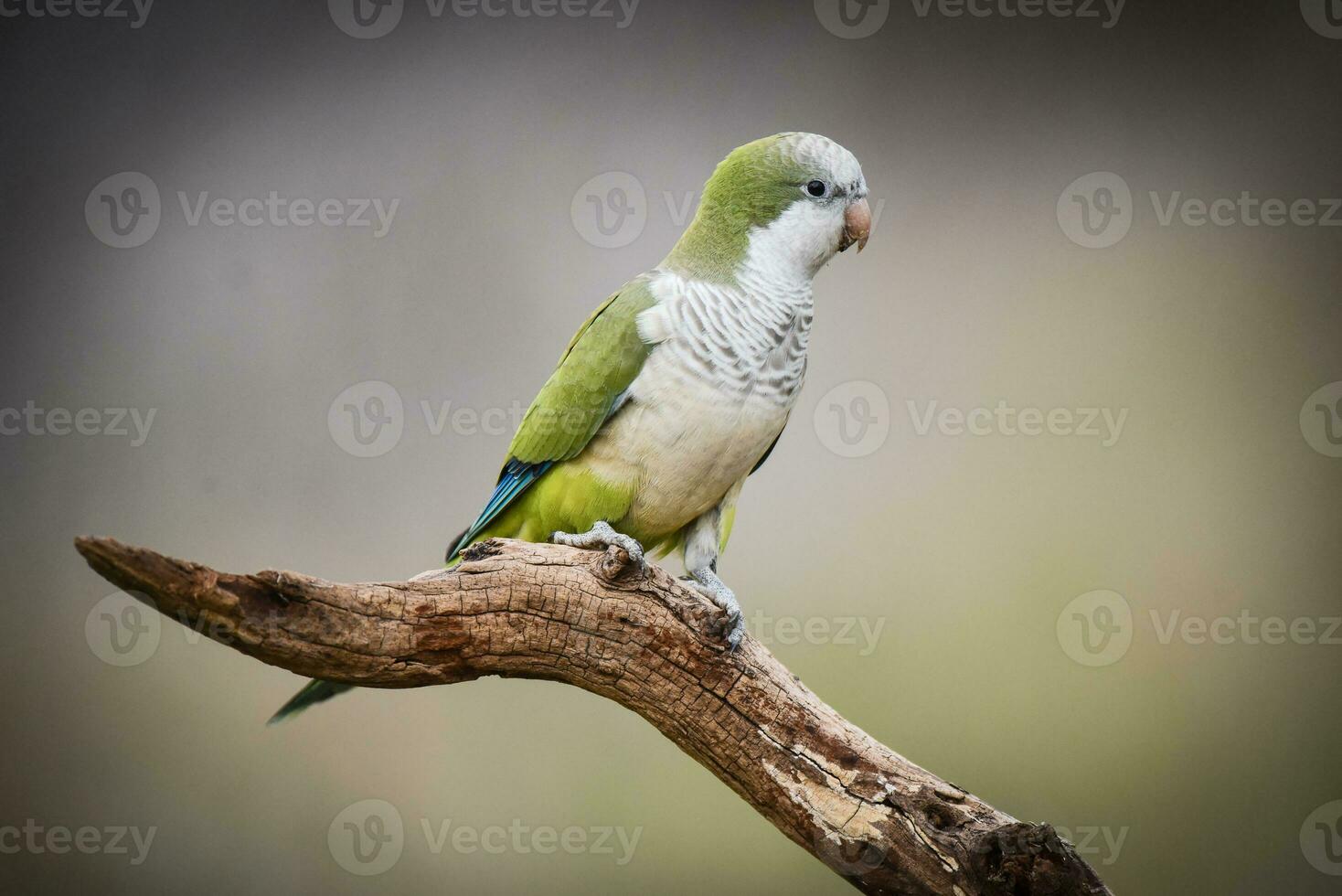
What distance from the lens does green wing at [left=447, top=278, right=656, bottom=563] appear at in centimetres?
255

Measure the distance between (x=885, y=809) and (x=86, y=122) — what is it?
141 inches

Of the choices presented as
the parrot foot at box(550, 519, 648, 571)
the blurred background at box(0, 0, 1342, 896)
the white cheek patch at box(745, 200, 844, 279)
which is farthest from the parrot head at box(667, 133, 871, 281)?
the blurred background at box(0, 0, 1342, 896)

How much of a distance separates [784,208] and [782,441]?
5.32ft

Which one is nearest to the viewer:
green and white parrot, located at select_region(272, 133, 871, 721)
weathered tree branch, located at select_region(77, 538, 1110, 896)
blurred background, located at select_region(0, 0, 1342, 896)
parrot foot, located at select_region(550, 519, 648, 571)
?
weathered tree branch, located at select_region(77, 538, 1110, 896)

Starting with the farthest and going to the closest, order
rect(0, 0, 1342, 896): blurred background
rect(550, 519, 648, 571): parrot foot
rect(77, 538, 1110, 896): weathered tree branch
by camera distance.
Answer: rect(0, 0, 1342, 896): blurred background, rect(550, 519, 648, 571): parrot foot, rect(77, 538, 1110, 896): weathered tree branch

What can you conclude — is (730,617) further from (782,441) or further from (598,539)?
(782,441)

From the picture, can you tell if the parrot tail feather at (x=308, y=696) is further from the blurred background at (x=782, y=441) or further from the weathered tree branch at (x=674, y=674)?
the blurred background at (x=782, y=441)

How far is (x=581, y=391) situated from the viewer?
8.45ft

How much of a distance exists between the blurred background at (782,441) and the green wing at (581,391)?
4.03ft

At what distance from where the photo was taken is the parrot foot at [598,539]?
225 centimetres

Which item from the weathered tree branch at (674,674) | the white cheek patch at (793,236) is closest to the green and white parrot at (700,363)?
the white cheek patch at (793,236)

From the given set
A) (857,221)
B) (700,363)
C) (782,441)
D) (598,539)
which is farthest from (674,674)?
(782,441)

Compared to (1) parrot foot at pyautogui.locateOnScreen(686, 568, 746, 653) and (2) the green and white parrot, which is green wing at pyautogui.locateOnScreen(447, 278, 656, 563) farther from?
(1) parrot foot at pyautogui.locateOnScreen(686, 568, 746, 653)

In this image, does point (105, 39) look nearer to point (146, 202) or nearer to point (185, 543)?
point (146, 202)
